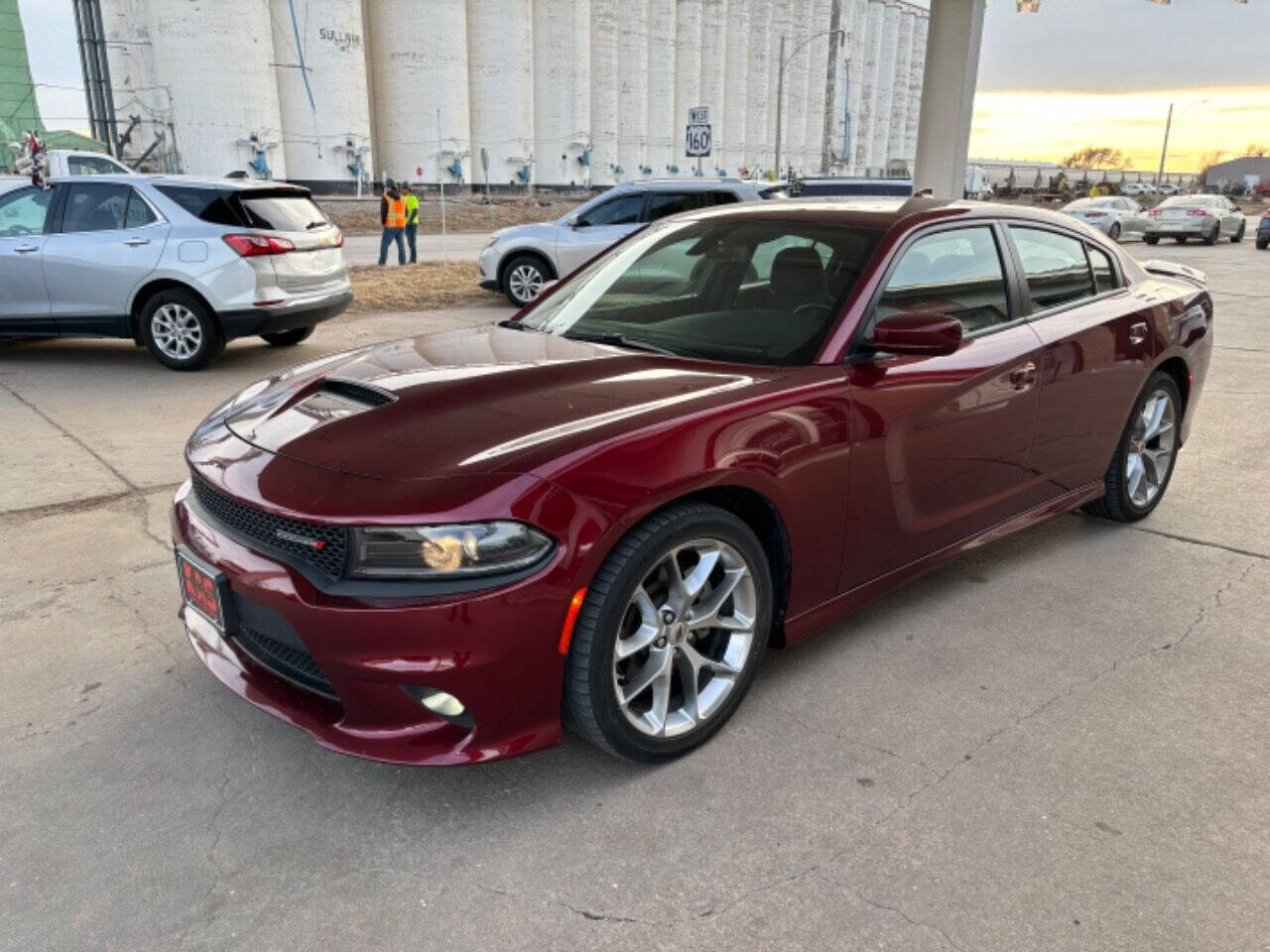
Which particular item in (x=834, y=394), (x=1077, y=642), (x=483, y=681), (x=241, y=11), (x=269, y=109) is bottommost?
(x=1077, y=642)

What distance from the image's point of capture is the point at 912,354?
3.10 m

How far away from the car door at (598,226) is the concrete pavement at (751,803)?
30.5ft

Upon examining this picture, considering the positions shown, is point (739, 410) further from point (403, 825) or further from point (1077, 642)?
point (1077, 642)

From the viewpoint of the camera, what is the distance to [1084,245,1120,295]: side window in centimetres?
441

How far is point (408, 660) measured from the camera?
232 centimetres

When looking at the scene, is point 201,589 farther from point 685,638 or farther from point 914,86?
point 914,86

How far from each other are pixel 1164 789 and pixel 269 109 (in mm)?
42147

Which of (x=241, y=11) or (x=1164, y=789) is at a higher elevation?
(x=241, y=11)

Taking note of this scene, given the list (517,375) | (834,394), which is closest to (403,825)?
(517,375)

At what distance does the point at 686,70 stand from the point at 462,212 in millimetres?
26089

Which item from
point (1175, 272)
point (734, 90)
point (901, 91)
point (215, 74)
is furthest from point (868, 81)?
point (1175, 272)

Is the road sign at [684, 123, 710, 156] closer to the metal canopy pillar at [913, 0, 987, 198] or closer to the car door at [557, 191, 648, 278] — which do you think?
the car door at [557, 191, 648, 278]

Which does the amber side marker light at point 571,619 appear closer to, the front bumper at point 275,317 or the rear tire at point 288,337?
the front bumper at point 275,317

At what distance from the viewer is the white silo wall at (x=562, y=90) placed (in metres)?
49.8
